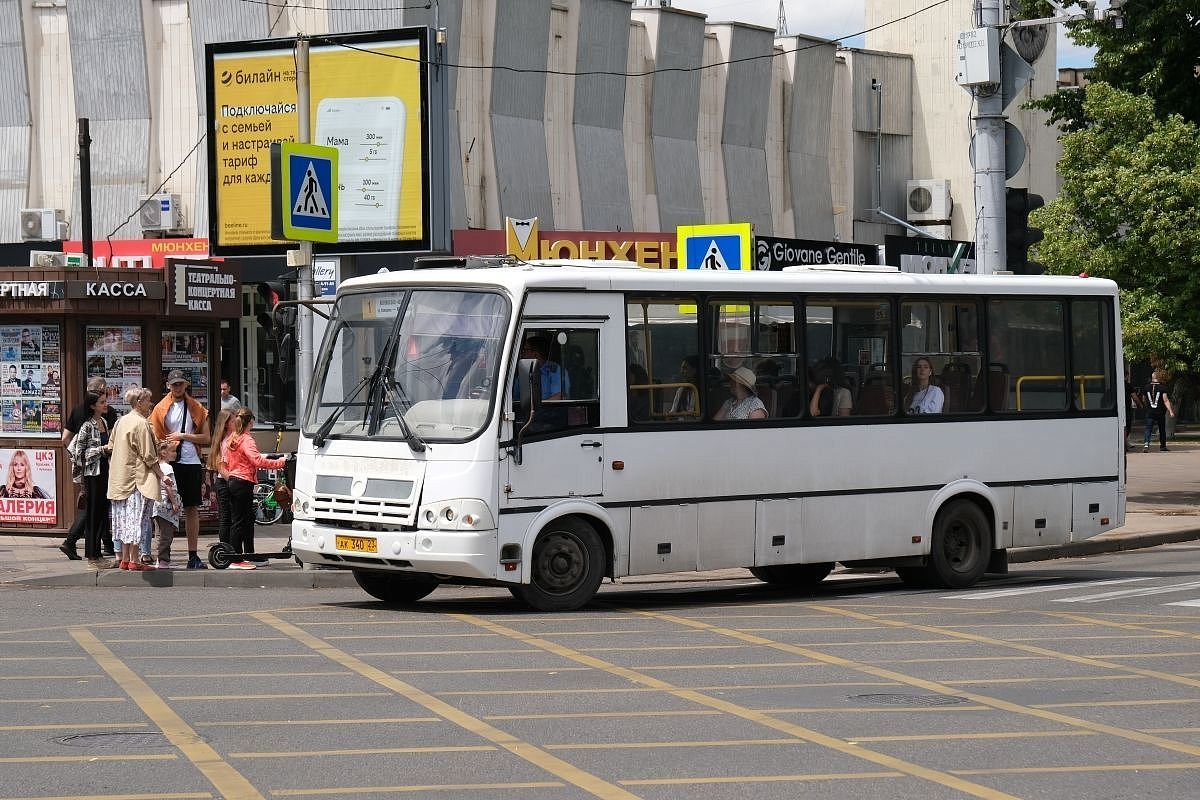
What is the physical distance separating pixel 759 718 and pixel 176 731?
3.00 metres

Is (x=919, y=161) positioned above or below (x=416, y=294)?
above

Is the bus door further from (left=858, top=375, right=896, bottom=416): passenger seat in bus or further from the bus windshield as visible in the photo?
(left=858, top=375, right=896, bottom=416): passenger seat in bus

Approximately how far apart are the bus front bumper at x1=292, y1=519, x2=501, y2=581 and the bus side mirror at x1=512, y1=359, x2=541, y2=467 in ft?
2.29

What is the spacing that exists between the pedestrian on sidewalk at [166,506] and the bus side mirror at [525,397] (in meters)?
4.61

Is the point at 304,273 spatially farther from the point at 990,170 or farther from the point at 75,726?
the point at 75,726

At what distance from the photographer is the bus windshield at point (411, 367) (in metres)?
14.2

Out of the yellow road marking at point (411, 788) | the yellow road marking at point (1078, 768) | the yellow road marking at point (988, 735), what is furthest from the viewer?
the yellow road marking at point (988, 735)

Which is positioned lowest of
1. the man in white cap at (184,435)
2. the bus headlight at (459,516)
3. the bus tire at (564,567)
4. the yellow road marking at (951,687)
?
the yellow road marking at (951,687)

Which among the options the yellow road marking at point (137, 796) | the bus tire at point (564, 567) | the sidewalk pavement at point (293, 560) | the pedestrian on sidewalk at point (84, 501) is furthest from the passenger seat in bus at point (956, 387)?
the yellow road marking at point (137, 796)

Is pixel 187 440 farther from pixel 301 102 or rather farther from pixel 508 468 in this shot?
pixel 508 468

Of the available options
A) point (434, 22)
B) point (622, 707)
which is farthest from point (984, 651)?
point (434, 22)

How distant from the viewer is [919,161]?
49625mm

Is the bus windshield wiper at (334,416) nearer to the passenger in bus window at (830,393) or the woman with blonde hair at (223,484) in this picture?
the woman with blonde hair at (223,484)

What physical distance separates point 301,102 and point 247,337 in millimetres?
20115
